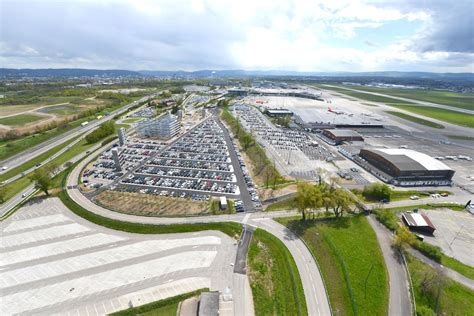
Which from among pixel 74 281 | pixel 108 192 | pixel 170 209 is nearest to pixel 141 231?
pixel 170 209

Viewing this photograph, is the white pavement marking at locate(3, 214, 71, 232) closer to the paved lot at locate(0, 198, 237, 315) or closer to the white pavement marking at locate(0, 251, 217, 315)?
the paved lot at locate(0, 198, 237, 315)

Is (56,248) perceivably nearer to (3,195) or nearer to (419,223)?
(3,195)

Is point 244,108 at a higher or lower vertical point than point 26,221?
higher

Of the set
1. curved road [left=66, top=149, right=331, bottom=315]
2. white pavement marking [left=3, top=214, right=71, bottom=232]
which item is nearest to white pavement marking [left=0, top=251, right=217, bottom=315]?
curved road [left=66, top=149, right=331, bottom=315]

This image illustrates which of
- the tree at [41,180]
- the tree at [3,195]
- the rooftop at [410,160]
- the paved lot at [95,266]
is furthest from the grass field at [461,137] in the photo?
the tree at [3,195]

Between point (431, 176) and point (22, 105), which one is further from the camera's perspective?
point (22, 105)

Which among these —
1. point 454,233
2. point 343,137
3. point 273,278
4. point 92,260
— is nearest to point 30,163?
point 92,260

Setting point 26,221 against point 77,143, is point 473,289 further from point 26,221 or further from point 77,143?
point 77,143
